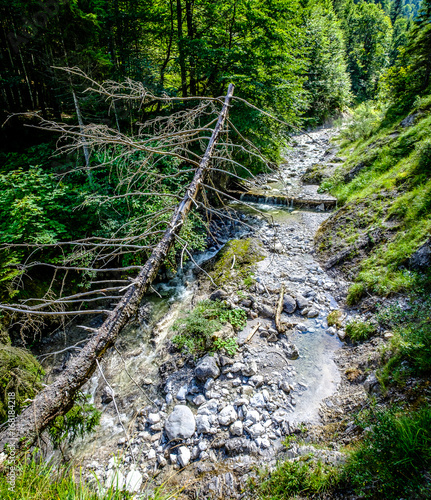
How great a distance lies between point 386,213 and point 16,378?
872 centimetres

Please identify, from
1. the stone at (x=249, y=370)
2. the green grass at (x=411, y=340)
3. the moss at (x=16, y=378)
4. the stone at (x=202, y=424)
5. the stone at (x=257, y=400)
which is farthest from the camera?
the stone at (x=249, y=370)

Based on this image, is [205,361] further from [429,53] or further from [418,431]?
[429,53]

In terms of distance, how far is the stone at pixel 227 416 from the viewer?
378cm

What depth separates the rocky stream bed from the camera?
10.7 feet

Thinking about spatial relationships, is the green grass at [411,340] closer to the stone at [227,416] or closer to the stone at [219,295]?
the stone at [227,416]

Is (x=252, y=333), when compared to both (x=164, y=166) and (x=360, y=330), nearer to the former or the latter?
(x=360, y=330)

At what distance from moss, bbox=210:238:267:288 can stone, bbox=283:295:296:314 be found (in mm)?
1043

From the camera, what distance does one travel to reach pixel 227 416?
12.6 feet

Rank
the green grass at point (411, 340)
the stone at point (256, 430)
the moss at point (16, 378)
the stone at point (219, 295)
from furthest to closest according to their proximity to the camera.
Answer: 1. the stone at point (219, 295)
2. the stone at point (256, 430)
3. the green grass at point (411, 340)
4. the moss at point (16, 378)

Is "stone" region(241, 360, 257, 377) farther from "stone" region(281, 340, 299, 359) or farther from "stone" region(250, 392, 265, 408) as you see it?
"stone" region(281, 340, 299, 359)

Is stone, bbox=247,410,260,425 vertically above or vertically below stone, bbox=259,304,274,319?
above

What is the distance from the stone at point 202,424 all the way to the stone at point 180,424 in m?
0.06

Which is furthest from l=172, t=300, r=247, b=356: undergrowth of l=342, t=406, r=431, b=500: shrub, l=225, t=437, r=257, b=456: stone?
l=342, t=406, r=431, b=500: shrub

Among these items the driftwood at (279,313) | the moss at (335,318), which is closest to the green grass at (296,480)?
the driftwood at (279,313)
